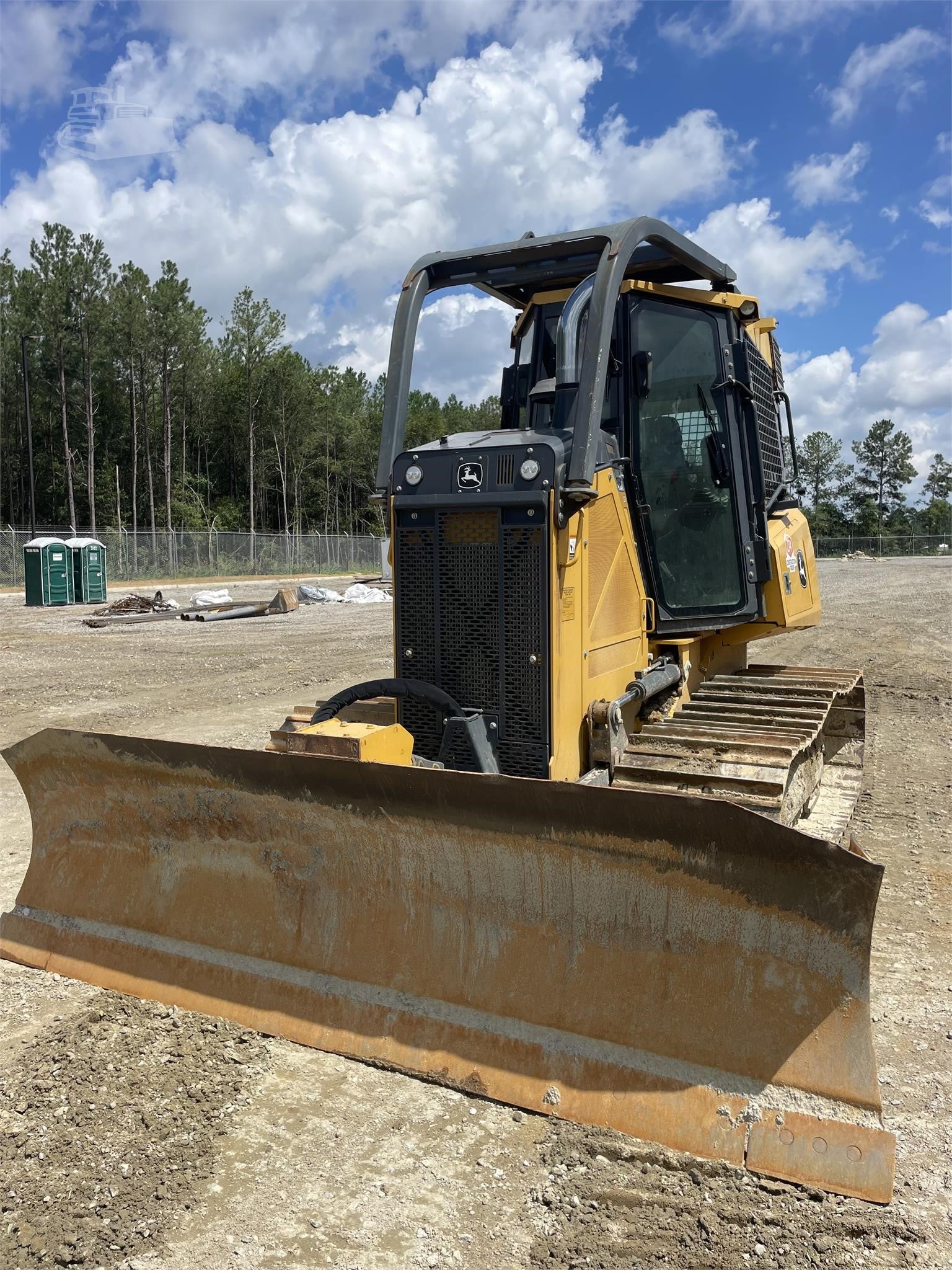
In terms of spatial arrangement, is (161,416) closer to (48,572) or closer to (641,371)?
(48,572)

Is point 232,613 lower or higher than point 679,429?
lower

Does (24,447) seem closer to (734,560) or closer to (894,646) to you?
(894,646)

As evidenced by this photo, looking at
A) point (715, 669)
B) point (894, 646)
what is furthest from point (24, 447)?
point (715, 669)

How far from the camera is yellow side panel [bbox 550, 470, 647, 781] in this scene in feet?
12.4

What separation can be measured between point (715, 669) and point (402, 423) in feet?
8.66

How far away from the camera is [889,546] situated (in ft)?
248

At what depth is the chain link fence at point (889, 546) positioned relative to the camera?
7375 cm

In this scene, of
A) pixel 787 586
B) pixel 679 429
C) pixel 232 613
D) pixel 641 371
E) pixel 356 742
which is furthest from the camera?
pixel 232 613

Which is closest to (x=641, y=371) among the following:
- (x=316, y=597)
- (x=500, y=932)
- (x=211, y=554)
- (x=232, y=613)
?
(x=500, y=932)

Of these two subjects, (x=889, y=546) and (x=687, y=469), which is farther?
(x=889, y=546)

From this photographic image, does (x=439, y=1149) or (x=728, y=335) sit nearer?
(x=439, y=1149)

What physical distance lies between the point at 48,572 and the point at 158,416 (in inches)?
1420

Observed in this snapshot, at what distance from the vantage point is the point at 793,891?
279 cm

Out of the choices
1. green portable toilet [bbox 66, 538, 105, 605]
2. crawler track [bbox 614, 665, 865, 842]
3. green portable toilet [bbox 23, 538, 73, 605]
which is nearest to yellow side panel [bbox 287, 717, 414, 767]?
crawler track [bbox 614, 665, 865, 842]
